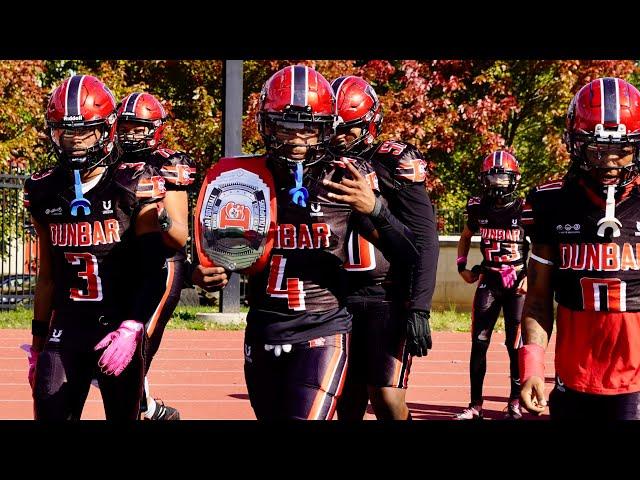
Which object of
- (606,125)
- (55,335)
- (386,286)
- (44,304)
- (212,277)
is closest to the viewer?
(606,125)

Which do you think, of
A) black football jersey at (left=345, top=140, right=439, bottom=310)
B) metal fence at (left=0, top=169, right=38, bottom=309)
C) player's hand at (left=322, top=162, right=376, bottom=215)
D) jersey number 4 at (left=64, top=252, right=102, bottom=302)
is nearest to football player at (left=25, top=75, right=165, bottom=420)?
jersey number 4 at (left=64, top=252, right=102, bottom=302)

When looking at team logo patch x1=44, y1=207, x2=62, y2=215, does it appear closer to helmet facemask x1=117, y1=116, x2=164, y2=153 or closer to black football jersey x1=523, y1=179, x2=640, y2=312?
black football jersey x1=523, y1=179, x2=640, y2=312

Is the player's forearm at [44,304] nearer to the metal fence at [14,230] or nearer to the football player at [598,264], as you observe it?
the football player at [598,264]

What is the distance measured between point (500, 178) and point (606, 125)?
483 centimetres

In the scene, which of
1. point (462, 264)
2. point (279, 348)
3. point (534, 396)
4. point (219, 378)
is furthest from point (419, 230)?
point (219, 378)

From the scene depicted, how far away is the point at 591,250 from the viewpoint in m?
4.07

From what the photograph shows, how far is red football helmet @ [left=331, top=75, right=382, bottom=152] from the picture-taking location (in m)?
5.43

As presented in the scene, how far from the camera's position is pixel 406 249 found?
4.54 metres

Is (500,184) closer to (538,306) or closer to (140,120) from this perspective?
(140,120)

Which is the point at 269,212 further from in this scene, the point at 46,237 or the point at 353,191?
the point at 46,237

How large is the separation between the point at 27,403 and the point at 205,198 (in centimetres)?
490

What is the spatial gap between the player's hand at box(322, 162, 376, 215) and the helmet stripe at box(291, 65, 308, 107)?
0.36 metres

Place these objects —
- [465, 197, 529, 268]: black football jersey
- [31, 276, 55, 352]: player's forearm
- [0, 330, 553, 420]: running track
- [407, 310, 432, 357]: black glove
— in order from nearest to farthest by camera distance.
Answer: [31, 276, 55, 352]: player's forearm → [407, 310, 432, 357]: black glove → [0, 330, 553, 420]: running track → [465, 197, 529, 268]: black football jersey
